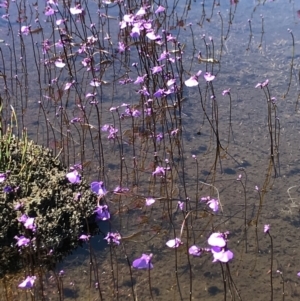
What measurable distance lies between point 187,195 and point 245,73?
209cm

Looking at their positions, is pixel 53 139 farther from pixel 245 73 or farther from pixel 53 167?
pixel 245 73

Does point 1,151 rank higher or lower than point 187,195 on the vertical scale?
higher

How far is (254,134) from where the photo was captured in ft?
15.4

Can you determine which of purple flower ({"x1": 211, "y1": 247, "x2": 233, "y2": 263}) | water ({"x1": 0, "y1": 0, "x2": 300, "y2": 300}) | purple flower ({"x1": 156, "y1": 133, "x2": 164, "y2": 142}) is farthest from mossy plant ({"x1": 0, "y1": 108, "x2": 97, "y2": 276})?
purple flower ({"x1": 211, "y1": 247, "x2": 233, "y2": 263})

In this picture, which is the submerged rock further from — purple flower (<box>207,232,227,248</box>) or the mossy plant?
purple flower (<box>207,232,227,248</box>)

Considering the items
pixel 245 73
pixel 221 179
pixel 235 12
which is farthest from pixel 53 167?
pixel 235 12

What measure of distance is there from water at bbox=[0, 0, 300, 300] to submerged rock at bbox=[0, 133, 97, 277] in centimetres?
13

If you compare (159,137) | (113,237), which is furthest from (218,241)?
(159,137)

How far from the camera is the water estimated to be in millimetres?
3256

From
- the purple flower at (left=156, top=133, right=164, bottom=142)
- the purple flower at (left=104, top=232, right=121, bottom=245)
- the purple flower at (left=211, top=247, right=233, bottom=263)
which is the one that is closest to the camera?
the purple flower at (left=211, top=247, right=233, bottom=263)

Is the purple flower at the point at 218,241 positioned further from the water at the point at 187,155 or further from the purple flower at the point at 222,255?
the water at the point at 187,155

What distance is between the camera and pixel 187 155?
442 cm

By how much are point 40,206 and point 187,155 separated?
1.30 meters

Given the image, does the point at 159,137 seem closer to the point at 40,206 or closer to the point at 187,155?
the point at 187,155
